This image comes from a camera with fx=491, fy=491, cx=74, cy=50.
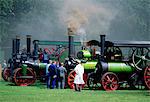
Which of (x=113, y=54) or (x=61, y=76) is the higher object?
(x=113, y=54)

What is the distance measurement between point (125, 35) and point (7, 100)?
166 feet

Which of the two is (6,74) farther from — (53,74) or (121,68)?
(121,68)

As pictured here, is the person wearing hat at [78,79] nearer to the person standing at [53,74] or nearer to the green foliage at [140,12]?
the person standing at [53,74]

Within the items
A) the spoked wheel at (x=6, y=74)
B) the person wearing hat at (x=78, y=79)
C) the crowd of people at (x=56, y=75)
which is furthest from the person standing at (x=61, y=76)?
the spoked wheel at (x=6, y=74)

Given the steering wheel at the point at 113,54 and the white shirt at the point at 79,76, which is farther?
the steering wheel at the point at 113,54

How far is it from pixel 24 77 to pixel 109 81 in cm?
467

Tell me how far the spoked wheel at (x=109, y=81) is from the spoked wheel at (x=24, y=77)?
4.34m

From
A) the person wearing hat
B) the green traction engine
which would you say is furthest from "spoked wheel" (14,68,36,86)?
the person wearing hat

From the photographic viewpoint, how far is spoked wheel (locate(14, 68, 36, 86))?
71.2 ft

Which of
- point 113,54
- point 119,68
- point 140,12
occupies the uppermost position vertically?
point 140,12

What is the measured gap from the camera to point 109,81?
733 inches

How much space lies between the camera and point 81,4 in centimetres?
3794

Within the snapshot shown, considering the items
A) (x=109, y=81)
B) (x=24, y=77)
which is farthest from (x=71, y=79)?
(x=24, y=77)

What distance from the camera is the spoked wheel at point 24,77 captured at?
71.2 ft
